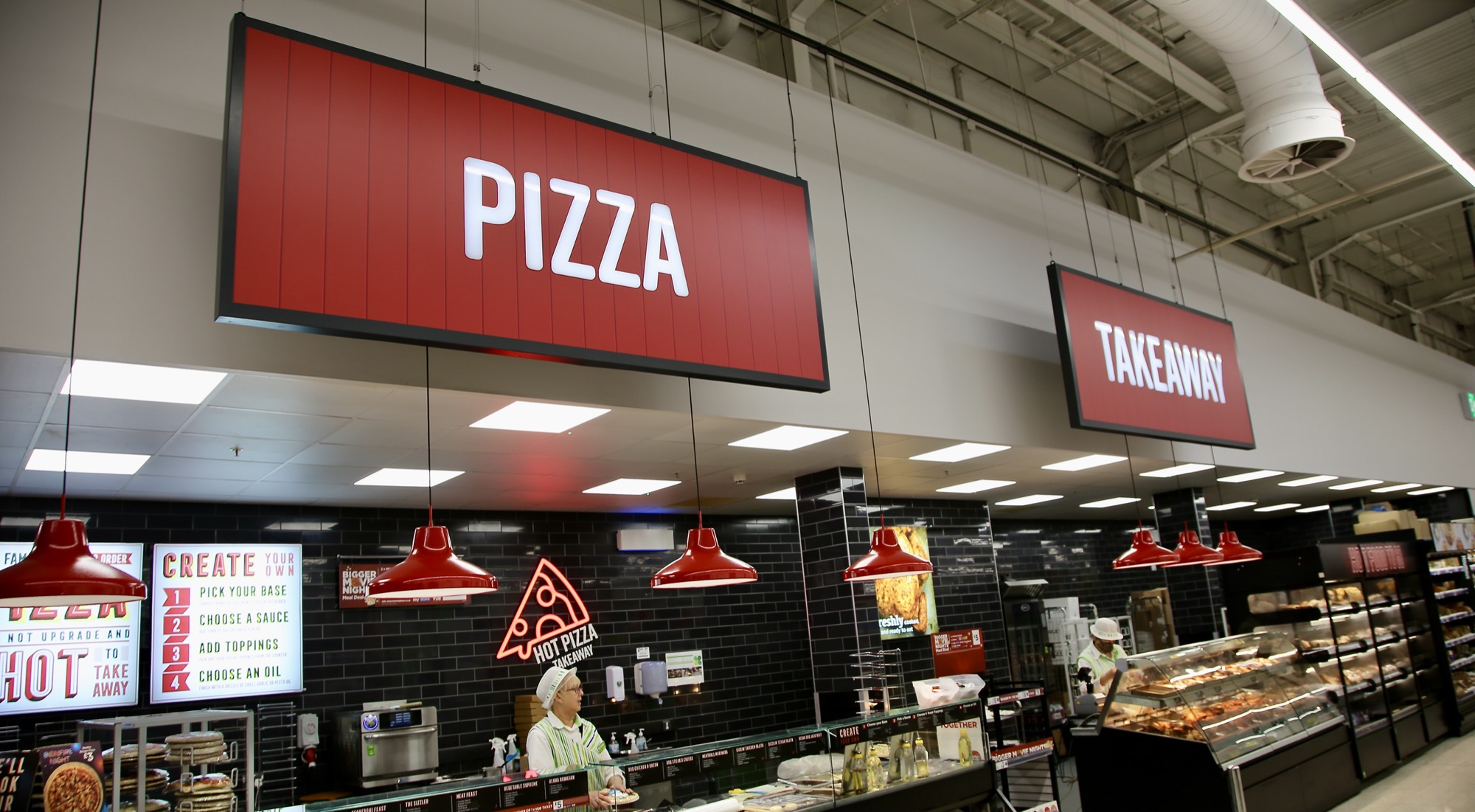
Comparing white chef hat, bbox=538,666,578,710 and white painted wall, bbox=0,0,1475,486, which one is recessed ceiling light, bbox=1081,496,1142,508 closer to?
white painted wall, bbox=0,0,1475,486

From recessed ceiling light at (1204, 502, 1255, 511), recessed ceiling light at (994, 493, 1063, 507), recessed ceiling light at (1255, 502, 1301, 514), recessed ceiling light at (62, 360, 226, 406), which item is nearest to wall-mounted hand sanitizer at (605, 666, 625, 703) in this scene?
recessed ceiling light at (62, 360, 226, 406)

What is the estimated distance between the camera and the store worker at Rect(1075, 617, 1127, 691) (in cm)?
789

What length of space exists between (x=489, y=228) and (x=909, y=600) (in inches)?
270

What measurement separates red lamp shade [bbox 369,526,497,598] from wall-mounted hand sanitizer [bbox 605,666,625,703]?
4.78 meters

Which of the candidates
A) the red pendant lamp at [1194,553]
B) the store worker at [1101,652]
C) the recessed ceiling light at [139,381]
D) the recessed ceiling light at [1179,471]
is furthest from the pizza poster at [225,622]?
the recessed ceiling light at [1179,471]

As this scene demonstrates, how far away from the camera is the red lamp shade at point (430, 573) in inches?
138

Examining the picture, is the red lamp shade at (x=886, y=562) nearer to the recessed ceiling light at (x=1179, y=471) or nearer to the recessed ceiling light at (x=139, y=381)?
the recessed ceiling light at (x=139, y=381)

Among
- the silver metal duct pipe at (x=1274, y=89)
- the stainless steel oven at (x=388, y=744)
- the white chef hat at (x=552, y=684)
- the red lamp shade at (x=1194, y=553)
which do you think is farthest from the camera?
the red lamp shade at (x=1194, y=553)

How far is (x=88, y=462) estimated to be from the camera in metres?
5.18

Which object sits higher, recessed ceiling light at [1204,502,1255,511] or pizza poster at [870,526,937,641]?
recessed ceiling light at [1204,502,1255,511]

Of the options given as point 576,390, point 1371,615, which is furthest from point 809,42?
point 1371,615

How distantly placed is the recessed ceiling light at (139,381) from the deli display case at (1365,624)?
26.3 feet

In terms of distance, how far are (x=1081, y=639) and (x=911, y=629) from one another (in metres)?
2.97

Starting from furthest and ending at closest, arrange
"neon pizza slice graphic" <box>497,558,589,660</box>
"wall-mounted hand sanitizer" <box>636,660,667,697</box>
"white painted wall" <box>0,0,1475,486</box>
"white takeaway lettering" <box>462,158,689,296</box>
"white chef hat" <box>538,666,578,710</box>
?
"wall-mounted hand sanitizer" <box>636,660,667,697</box> < "neon pizza slice graphic" <box>497,558,589,660</box> < "white chef hat" <box>538,666,578,710</box> < "white takeaway lettering" <box>462,158,689,296</box> < "white painted wall" <box>0,0,1475,486</box>
